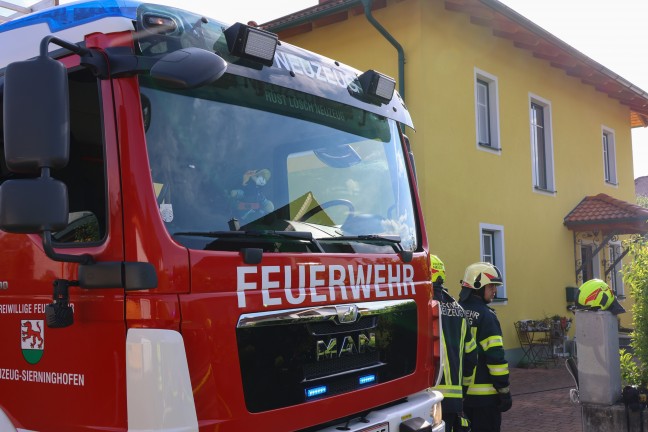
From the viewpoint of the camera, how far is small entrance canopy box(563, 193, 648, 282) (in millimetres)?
15133

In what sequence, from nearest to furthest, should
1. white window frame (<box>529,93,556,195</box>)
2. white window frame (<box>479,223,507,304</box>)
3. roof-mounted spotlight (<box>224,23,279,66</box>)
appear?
roof-mounted spotlight (<box>224,23,279,66</box>)
white window frame (<box>479,223,507,304</box>)
white window frame (<box>529,93,556,195</box>)

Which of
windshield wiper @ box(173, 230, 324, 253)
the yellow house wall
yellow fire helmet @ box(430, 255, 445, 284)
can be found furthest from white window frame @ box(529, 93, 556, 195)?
windshield wiper @ box(173, 230, 324, 253)

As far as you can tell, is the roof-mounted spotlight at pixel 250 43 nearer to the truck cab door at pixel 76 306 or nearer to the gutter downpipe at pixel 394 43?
the truck cab door at pixel 76 306

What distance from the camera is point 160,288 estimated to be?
8.06ft

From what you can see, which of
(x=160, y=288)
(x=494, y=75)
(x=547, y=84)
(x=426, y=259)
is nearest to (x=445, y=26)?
(x=494, y=75)

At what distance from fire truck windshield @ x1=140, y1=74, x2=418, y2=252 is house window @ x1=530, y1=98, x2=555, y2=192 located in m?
12.0

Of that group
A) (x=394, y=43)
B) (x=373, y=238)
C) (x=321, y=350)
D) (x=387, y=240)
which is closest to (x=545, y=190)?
(x=394, y=43)

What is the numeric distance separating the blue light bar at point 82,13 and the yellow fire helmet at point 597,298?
4453mm

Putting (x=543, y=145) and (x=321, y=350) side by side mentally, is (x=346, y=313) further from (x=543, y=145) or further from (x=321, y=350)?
(x=543, y=145)

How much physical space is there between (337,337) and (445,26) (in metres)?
10.0

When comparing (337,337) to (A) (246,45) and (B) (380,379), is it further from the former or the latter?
(A) (246,45)

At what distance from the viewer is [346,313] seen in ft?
10.3

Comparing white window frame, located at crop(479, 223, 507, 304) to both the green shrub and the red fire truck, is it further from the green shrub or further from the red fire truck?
the red fire truck

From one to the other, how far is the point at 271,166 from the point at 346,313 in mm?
752
